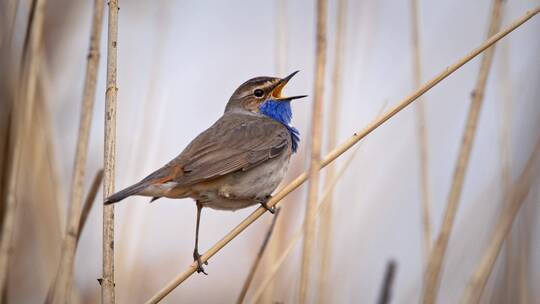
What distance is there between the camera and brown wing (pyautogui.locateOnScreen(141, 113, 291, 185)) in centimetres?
330

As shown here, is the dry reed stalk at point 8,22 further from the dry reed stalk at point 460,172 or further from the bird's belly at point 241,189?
the dry reed stalk at point 460,172

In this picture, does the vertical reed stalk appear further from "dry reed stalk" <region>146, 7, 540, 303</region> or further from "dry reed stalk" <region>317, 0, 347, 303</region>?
"dry reed stalk" <region>146, 7, 540, 303</region>

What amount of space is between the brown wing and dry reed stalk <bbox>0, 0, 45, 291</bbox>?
57cm

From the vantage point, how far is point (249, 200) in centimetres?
359

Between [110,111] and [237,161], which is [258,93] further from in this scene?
[110,111]

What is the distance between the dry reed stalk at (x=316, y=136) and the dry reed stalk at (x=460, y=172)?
73cm

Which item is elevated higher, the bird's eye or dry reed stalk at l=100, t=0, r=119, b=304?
dry reed stalk at l=100, t=0, r=119, b=304

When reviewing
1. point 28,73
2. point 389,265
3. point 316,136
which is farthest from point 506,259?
point 28,73

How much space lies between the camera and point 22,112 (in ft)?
10.0

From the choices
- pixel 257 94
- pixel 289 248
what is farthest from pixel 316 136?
pixel 257 94

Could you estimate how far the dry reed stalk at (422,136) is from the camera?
139 inches

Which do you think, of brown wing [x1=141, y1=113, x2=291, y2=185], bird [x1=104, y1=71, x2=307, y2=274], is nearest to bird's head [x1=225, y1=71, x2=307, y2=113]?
bird [x1=104, y1=71, x2=307, y2=274]

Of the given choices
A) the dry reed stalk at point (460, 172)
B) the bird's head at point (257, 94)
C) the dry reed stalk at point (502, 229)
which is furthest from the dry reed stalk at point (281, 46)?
the dry reed stalk at point (502, 229)

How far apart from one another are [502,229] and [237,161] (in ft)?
4.35
